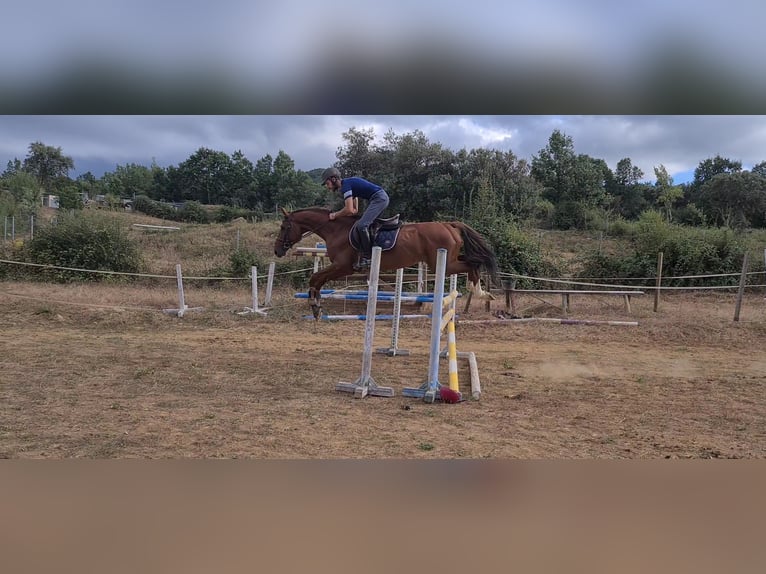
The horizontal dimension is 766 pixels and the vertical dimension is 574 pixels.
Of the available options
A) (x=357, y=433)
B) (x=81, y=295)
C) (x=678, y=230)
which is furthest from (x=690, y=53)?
(x=678, y=230)

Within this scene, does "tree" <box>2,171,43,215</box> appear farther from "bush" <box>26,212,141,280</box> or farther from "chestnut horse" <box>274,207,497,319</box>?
"chestnut horse" <box>274,207,497,319</box>

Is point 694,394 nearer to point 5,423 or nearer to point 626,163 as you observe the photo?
point 5,423

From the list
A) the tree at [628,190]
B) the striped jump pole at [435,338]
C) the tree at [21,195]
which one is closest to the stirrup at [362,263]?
the striped jump pole at [435,338]

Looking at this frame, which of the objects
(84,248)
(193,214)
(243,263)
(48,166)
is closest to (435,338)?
(243,263)

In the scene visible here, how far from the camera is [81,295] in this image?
11492 mm

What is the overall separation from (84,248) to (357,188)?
12444 mm

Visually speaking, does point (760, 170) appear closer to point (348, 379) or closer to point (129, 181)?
point (348, 379)

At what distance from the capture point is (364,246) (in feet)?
17.9

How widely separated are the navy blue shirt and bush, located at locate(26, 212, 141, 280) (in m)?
11.5

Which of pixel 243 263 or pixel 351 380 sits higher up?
Result: pixel 243 263

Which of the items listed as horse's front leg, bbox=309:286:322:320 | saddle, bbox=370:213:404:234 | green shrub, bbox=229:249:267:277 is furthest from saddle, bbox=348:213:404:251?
green shrub, bbox=229:249:267:277

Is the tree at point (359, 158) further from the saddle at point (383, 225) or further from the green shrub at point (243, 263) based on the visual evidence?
the saddle at point (383, 225)

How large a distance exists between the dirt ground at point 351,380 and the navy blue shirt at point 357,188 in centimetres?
198

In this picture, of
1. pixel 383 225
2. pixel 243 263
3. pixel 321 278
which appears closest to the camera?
pixel 383 225
